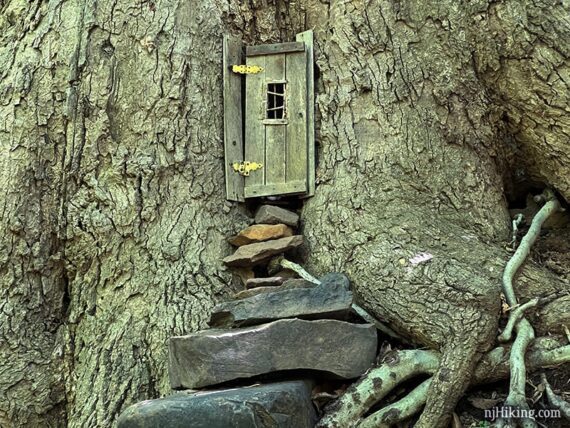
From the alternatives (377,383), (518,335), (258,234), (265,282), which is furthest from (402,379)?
(258,234)

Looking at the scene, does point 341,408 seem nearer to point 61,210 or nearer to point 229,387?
point 229,387

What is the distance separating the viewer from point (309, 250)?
16.9ft

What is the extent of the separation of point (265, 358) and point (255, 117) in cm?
186

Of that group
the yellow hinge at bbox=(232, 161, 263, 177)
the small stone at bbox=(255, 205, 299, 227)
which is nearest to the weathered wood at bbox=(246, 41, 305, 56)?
the yellow hinge at bbox=(232, 161, 263, 177)

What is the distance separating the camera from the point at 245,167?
546cm

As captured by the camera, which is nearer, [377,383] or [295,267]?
[377,383]

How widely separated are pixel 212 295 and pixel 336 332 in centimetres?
88

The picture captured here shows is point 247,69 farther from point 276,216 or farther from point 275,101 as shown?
point 276,216

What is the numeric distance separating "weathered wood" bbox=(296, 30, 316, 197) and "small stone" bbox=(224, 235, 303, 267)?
41 centimetres

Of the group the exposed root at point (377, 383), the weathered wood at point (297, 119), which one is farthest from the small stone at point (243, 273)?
the exposed root at point (377, 383)

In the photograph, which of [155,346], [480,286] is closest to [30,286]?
[155,346]

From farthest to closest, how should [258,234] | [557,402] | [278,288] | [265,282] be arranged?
[258,234] < [265,282] < [278,288] < [557,402]

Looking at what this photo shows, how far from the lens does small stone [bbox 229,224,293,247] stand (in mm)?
5180

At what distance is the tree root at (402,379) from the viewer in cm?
432
